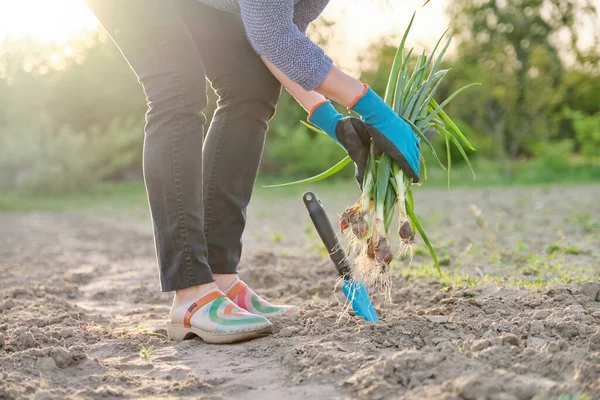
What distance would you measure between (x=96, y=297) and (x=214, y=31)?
A: 1734 mm

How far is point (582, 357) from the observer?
6.04ft

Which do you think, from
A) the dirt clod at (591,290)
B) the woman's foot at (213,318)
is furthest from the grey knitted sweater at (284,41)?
the dirt clod at (591,290)

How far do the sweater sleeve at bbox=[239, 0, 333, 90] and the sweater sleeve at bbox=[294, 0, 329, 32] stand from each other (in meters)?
0.36

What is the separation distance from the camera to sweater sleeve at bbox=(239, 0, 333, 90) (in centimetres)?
215

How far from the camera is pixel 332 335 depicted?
2.26m

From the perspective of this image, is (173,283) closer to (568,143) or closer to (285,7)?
(285,7)

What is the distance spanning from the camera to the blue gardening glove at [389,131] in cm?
232

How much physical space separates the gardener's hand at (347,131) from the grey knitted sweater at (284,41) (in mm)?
253

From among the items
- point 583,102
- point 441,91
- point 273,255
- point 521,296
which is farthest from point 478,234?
point 583,102

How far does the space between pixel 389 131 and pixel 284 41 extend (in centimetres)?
45

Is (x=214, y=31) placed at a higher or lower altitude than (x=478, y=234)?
higher

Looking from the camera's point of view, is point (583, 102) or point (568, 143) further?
point (583, 102)

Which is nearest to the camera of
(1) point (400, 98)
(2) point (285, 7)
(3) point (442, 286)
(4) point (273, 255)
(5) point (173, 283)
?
(2) point (285, 7)

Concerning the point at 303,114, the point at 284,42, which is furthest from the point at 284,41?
the point at 303,114
